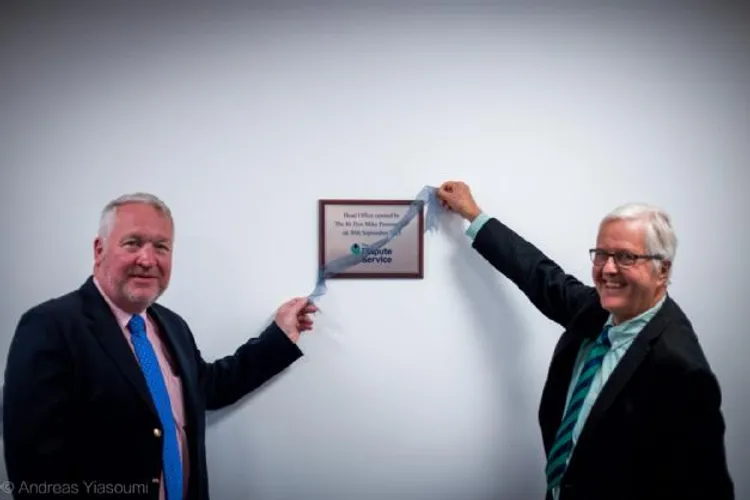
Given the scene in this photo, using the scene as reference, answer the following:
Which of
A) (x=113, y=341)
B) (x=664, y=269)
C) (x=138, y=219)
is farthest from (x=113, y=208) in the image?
(x=664, y=269)

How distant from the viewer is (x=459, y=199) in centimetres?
173

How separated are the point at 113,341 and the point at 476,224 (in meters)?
1.12

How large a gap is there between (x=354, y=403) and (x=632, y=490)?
0.89m

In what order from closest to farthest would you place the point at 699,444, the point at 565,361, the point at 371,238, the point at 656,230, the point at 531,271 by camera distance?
the point at 699,444 → the point at 656,230 → the point at 565,361 → the point at 531,271 → the point at 371,238

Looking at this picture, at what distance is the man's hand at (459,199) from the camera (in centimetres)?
172

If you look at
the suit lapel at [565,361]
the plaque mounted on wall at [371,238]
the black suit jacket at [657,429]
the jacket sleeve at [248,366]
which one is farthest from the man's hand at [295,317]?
the black suit jacket at [657,429]

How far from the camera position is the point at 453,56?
5.79ft

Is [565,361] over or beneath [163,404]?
over

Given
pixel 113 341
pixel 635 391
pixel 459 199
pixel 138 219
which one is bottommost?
pixel 635 391

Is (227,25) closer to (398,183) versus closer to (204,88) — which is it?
(204,88)

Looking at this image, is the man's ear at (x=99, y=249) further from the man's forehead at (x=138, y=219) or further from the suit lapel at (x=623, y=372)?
the suit lapel at (x=623, y=372)

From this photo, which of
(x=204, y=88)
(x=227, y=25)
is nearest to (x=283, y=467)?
(x=204, y=88)

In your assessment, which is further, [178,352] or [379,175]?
[379,175]

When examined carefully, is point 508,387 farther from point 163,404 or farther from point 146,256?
point 146,256
